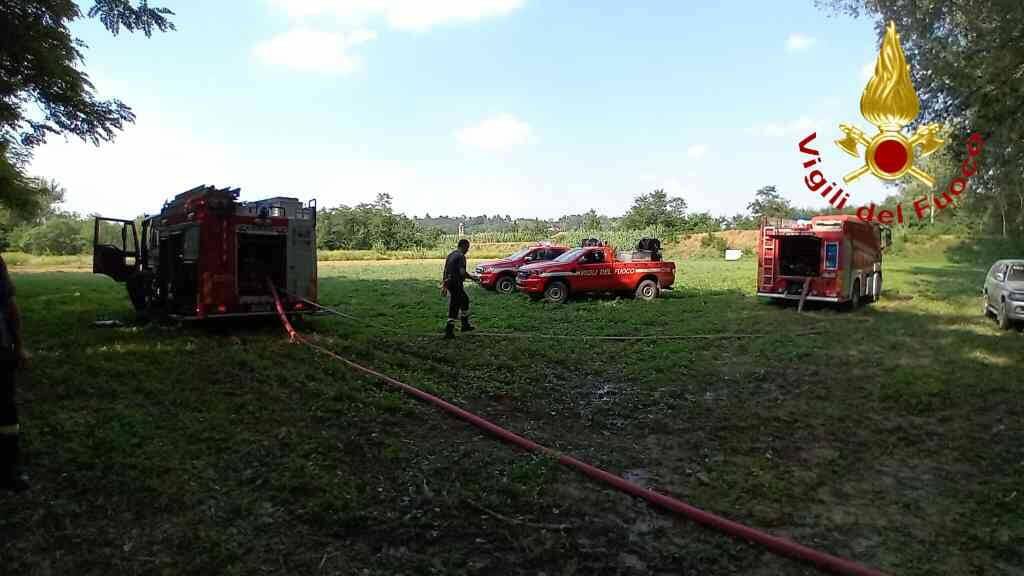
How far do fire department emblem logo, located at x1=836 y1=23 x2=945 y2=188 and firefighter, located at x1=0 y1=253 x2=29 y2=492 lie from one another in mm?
14833


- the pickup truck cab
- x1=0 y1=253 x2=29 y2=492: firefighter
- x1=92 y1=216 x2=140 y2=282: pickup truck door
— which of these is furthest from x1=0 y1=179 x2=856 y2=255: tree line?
x1=0 y1=253 x2=29 y2=492: firefighter

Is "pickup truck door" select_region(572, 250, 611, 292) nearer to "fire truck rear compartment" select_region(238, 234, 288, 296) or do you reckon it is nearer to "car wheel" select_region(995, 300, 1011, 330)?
"fire truck rear compartment" select_region(238, 234, 288, 296)

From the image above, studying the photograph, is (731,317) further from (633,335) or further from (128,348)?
(128,348)

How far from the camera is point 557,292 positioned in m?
16.9

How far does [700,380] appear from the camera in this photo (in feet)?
28.5

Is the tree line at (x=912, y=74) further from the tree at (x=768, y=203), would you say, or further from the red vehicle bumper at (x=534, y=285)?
the tree at (x=768, y=203)

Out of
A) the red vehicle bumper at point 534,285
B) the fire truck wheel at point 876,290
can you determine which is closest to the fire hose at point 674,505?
the red vehicle bumper at point 534,285

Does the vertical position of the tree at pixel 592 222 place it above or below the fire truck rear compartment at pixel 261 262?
above

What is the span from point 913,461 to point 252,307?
9.35 metres

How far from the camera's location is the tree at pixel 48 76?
11.9 metres

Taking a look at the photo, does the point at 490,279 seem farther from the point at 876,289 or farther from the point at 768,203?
the point at 768,203

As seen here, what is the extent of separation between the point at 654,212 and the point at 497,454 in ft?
211

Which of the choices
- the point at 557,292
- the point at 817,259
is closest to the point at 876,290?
the point at 817,259

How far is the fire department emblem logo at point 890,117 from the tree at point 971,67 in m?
0.52
